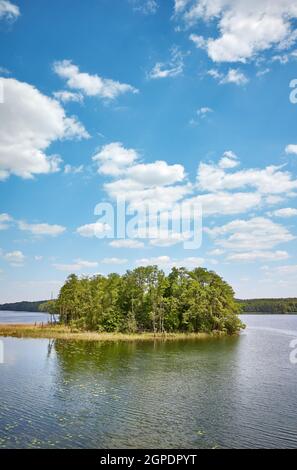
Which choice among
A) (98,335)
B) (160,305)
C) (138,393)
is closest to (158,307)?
(160,305)

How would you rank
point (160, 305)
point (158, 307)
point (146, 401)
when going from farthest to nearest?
point (158, 307) → point (160, 305) → point (146, 401)

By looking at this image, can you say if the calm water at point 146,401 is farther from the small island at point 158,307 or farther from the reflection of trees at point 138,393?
the small island at point 158,307

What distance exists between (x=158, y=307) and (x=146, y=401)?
64.7 metres

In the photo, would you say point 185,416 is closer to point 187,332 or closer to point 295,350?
point 295,350

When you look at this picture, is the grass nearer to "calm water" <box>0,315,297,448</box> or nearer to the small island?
the small island

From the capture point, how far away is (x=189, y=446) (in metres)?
21.7

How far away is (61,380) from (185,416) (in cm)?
1657

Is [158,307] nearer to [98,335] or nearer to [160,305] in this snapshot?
[160,305]

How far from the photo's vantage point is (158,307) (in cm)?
9588

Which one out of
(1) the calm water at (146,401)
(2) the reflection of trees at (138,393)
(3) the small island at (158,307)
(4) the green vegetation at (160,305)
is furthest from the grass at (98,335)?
(1) the calm water at (146,401)

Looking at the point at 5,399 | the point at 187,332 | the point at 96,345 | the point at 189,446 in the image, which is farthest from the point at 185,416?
the point at 187,332

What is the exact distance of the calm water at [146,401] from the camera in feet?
75.3

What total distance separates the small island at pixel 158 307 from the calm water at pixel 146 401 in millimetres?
35463
